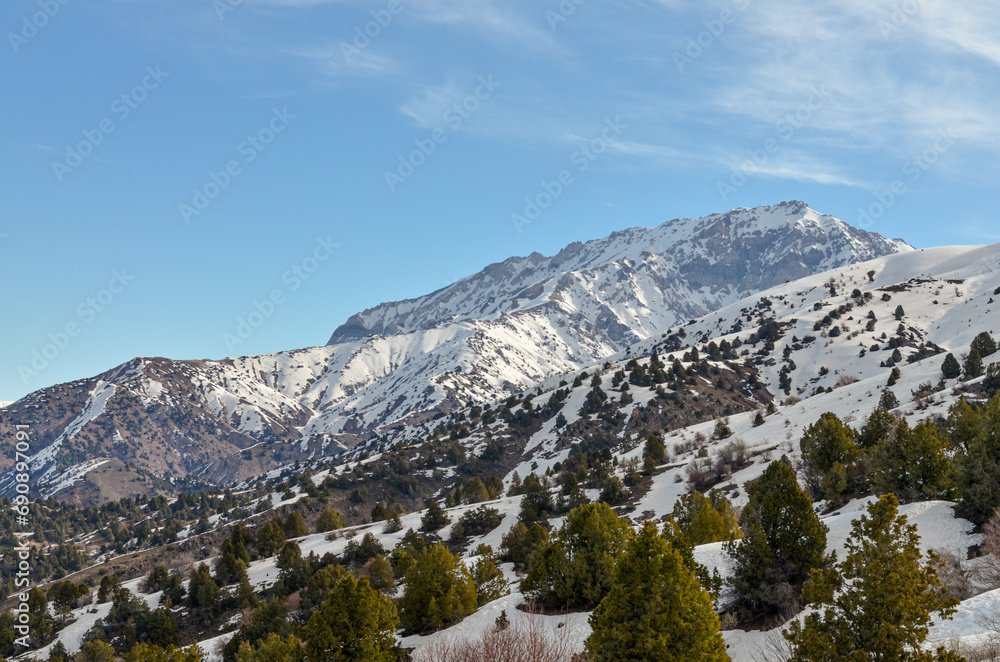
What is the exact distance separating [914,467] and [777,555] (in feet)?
45.0

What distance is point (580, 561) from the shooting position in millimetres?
34281

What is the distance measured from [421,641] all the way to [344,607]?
26.6 ft

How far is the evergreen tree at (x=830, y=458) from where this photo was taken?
1754 inches

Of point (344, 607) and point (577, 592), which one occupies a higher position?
point (344, 607)

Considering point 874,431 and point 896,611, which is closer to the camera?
point 896,611

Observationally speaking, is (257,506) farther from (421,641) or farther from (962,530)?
(962,530)

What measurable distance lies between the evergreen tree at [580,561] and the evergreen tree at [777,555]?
6.80m

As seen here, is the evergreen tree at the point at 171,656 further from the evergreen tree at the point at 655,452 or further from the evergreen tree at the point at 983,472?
the evergreen tree at the point at 655,452

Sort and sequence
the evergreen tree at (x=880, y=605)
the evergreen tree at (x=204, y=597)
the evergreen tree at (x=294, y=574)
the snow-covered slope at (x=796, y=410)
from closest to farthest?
the evergreen tree at (x=880, y=605)
the snow-covered slope at (x=796, y=410)
the evergreen tree at (x=204, y=597)
the evergreen tree at (x=294, y=574)

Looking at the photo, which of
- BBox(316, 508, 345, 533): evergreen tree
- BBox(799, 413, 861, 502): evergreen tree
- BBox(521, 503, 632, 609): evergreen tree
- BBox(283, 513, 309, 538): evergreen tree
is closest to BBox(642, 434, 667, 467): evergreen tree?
BBox(799, 413, 861, 502): evergreen tree

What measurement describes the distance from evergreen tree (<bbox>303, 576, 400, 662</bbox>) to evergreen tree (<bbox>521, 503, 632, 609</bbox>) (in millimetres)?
7987

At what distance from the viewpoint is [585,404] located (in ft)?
518

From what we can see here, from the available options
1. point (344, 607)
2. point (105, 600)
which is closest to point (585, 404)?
point (105, 600)

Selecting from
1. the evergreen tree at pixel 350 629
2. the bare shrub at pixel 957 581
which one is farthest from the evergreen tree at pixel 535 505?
the bare shrub at pixel 957 581
